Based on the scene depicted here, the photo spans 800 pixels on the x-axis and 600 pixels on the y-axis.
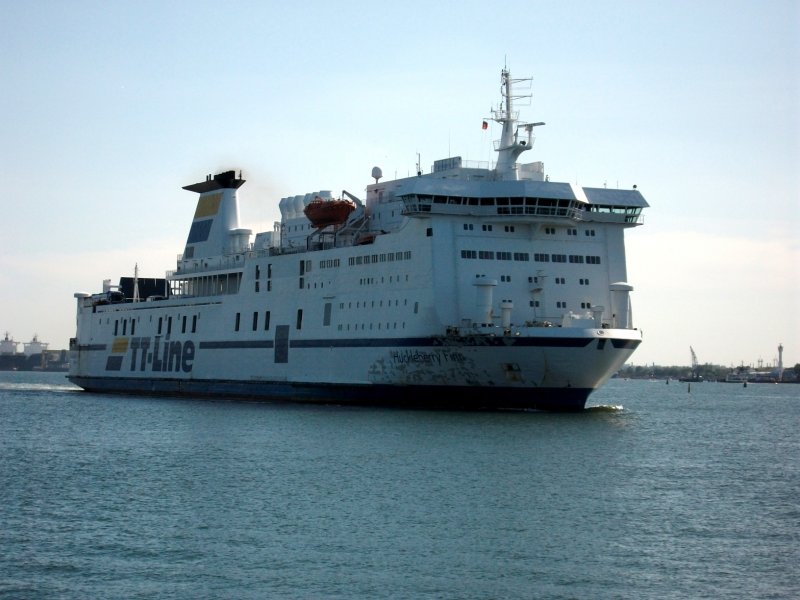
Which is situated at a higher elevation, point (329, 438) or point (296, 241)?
point (296, 241)

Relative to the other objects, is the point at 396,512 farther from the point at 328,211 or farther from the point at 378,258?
the point at 328,211

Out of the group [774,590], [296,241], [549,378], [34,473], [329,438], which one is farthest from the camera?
[296,241]

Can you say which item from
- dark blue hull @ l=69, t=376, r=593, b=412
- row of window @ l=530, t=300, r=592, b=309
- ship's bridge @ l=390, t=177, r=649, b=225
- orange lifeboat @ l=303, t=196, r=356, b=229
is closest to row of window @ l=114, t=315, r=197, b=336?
dark blue hull @ l=69, t=376, r=593, b=412

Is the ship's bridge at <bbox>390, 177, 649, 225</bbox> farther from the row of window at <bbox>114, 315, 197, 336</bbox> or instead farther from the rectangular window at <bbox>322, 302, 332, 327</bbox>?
the row of window at <bbox>114, 315, 197, 336</bbox>

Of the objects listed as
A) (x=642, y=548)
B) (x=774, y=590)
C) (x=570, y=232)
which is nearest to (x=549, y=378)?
(x=570, y=232)

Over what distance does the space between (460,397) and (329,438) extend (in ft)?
34.2

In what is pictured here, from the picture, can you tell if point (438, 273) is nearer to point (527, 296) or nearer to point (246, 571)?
point (527, 296)

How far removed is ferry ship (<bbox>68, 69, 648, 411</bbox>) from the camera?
4519cm

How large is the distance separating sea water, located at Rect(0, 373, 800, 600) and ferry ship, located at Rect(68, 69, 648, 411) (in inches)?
140

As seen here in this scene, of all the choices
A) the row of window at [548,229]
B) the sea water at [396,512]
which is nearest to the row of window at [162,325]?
the row of window at [548,229]

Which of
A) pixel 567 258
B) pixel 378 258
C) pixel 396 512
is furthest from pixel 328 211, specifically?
pixel 396 512

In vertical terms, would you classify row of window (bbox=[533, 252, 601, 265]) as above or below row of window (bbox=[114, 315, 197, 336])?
above

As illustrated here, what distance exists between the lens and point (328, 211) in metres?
55.5

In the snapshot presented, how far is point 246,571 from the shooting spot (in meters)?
19.1
